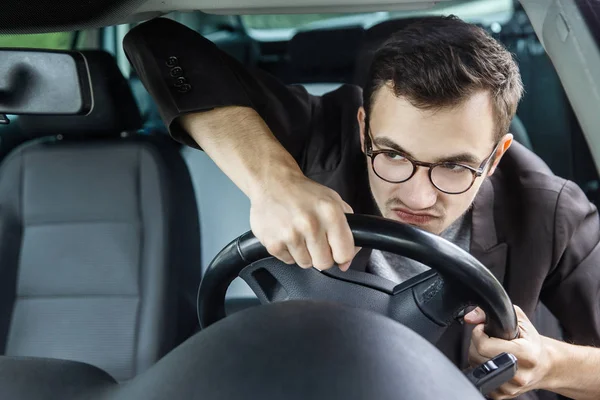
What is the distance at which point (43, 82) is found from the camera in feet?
3.42

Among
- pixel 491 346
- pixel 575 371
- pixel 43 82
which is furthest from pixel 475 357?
pixel 43 82

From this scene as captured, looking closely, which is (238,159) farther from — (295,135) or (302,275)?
(295,135)

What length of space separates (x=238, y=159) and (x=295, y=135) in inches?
16.1

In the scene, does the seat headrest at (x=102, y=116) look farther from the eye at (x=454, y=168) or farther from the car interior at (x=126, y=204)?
the eye at (x=454, y=168)

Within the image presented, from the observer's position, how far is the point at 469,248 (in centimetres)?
129

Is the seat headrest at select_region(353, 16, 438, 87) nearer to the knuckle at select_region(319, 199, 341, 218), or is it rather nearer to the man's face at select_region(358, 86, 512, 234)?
the man's face at select_region(358, 86, 512, 234)

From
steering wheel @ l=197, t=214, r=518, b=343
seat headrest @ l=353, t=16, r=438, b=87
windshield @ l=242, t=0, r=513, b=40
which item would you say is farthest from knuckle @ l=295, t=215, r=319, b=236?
windshield @ l=242, t=0, r=513, b=40

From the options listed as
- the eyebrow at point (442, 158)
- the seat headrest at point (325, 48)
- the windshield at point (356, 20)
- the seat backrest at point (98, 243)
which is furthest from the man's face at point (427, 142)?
the seat backrest at point (98, 243)

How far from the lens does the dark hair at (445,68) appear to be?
104 centimetres

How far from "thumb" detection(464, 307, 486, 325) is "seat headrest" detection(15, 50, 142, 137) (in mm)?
1101

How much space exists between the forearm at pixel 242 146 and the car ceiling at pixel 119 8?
7.0 inches

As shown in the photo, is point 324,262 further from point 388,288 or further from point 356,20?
point 356,20

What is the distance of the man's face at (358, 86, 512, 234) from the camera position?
3.43 ft

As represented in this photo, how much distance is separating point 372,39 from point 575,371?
849 mm
